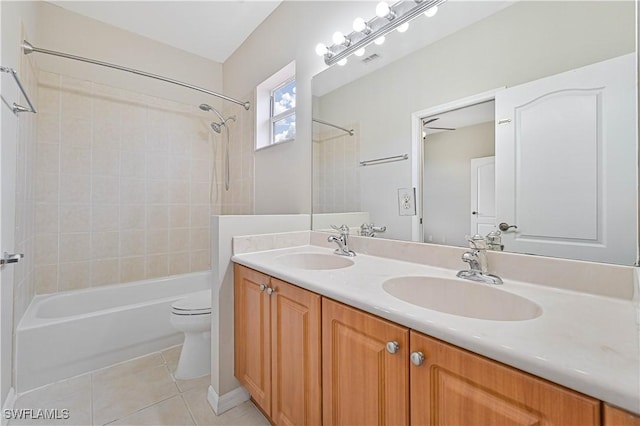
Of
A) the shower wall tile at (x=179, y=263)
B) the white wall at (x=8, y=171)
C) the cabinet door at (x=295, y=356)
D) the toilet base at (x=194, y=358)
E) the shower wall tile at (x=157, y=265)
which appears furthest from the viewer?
the shower wall tile at (x=179, y=263)

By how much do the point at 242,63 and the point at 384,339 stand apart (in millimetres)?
2716

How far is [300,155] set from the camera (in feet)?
6.33

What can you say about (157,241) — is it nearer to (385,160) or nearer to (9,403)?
(9,403)

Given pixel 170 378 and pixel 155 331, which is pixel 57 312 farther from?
pixel 170 378

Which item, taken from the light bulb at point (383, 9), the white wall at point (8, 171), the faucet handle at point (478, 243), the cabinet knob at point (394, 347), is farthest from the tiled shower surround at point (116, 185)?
the cabinet knob at point (394, 347)

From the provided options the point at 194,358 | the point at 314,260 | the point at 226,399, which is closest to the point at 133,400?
the point at 194,358

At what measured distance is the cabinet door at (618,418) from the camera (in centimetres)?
39

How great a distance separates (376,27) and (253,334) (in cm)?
167

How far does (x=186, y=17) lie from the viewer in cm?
220

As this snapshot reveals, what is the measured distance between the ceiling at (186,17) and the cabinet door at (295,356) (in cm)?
216

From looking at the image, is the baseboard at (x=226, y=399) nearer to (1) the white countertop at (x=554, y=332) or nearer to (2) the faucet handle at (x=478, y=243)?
(1) the white countertop at (x=554, y=332)

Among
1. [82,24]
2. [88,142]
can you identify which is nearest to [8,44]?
[88,142]

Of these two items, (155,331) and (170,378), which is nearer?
(170,378)

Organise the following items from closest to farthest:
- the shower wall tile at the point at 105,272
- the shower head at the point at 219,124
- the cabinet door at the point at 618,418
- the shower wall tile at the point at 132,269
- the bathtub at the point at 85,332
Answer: the cabinet door at the point at 618,418
the bathtub at the point at 85,332
the shower wall tile at the point at 105,272
the shower wall tile at the point at 132,269
the shower head at the point at 219,124
